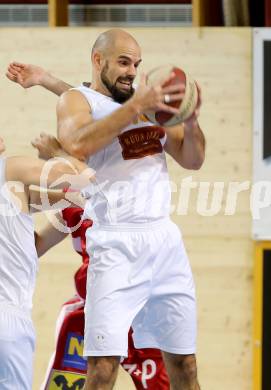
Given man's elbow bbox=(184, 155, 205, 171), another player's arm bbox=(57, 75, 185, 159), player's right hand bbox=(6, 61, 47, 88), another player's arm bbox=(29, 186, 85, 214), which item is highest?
player's right hand bbox=(6, 61, 47, 88)

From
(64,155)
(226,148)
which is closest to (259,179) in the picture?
(226,148)

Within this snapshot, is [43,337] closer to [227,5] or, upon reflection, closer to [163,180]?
[163,180]

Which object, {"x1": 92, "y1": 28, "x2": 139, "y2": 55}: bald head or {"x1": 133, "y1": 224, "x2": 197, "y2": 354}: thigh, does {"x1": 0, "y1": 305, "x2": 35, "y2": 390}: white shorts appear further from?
{"x1": 92, "y1": 28, "x2": 139, "y2": 55}: bald head

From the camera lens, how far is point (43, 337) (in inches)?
266

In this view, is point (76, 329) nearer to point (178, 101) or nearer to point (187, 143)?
point (187, 143)

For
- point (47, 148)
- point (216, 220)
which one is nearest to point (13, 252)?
point (47, 148)

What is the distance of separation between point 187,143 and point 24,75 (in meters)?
1.10

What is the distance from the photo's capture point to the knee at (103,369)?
197 inches

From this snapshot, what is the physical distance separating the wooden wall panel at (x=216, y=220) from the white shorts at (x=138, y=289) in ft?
4.54

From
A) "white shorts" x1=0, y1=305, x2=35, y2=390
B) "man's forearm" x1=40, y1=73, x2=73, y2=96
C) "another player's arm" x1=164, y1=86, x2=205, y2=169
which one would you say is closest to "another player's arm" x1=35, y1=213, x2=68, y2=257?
"another player's arm" x1=164, y1=86, x2=205, y2=169

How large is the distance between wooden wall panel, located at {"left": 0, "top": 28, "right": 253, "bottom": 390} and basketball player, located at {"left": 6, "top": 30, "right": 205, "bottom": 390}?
135cm

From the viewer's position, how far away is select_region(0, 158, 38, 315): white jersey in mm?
4379

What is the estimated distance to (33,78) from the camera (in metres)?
5.88

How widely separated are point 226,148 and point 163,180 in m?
1.48
